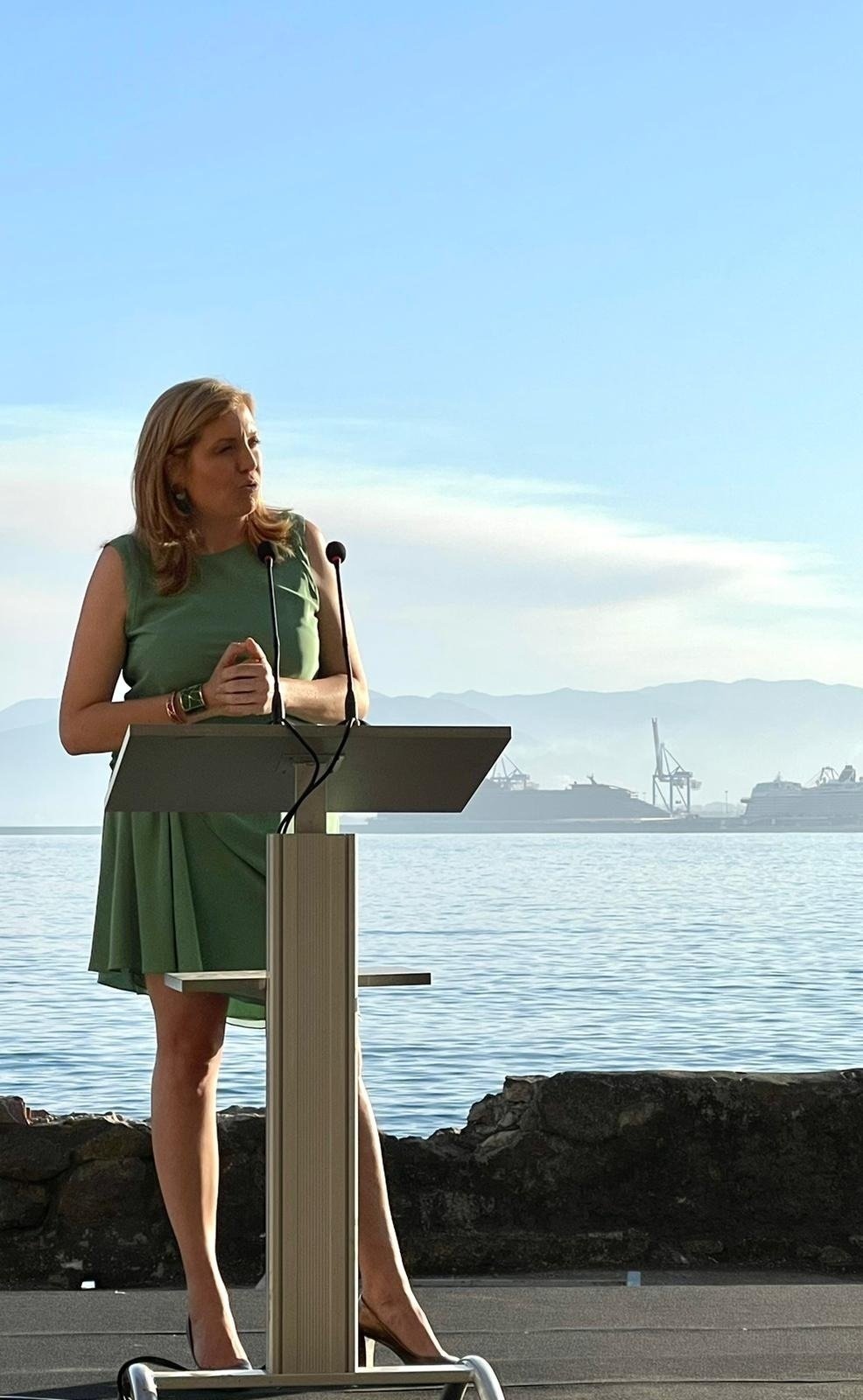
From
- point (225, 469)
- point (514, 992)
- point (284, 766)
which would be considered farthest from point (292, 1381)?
point (514, 992)

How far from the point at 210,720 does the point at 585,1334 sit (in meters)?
1.29

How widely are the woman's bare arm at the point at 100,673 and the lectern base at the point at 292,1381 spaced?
34.0 inches

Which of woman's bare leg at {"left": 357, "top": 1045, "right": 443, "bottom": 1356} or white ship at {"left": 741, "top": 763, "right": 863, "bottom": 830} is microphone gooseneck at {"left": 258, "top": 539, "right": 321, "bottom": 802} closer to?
woman's bare leg at {"left": 357, "top": 1045, "right": 443, "bottom": 1356}

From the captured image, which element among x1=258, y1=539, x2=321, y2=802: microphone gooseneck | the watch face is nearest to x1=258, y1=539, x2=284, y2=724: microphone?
x1=258, y1=539, x2=321, y2=802: microphone gooseneck

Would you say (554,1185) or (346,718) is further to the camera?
(554,1185)

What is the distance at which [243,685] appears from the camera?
2.40m

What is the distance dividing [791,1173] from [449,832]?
81.6 meters

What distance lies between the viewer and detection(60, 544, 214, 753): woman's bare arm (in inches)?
107

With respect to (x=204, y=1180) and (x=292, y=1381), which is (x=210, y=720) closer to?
(x=204, y=1180)

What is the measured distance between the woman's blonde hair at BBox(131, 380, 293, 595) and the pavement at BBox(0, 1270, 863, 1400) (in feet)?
3.80

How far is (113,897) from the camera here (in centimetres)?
286

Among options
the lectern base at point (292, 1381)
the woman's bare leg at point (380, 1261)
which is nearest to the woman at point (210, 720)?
the woman's bare leg at point (380, 1261)

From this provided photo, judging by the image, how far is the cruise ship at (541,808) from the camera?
3634 inches

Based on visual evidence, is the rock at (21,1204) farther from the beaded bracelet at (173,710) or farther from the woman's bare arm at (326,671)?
Answer: the beaded bracelet at (173,710)
